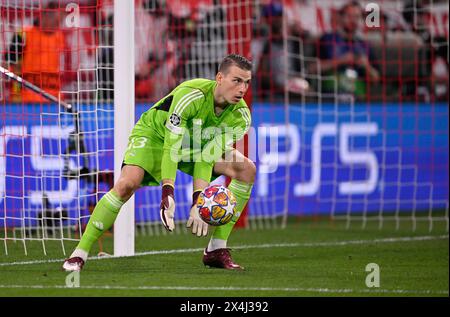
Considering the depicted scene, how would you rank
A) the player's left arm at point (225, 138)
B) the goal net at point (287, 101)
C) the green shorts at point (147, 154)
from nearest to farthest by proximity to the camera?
the green shorts at point (147, 154) < the player's left arm at point (225, 138) < the goal net at point (287, 101)

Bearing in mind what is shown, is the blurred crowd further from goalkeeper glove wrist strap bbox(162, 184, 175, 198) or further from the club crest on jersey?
goalkeeper glove wrist strap bbox(162, 184, 175, 198)

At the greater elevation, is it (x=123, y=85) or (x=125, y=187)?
(x=123, y=85)

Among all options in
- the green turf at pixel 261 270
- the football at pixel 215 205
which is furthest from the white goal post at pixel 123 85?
the football at pixel 215 205

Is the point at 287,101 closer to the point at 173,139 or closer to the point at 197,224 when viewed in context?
the point at 173,139

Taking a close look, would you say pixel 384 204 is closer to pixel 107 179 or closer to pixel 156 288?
pixel 107 179

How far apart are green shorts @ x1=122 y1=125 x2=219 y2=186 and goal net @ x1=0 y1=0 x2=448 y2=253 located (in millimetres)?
2603

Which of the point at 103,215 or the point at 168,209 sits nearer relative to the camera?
the point at 168,209

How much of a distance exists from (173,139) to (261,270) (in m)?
1.40

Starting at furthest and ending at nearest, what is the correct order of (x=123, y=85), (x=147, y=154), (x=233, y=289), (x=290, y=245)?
(x=290, y=245) → (x=123, y=85) → (x=147, y=154) → (x=233, y=289)

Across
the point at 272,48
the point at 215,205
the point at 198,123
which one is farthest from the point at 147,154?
the point at 272,48

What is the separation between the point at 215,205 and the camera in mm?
8062

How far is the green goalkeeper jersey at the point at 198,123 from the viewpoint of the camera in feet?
27.3

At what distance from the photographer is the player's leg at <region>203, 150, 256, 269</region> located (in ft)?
28.9

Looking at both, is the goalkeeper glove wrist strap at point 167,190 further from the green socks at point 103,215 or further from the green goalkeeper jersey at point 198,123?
the green socks at point 103,215
